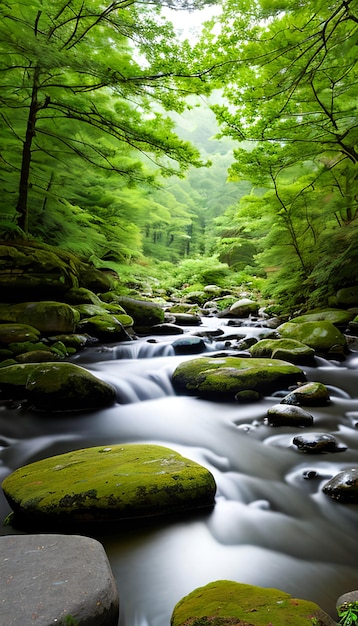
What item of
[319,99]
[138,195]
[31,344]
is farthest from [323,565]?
[138,195]

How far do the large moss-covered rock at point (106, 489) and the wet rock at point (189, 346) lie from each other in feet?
14.5

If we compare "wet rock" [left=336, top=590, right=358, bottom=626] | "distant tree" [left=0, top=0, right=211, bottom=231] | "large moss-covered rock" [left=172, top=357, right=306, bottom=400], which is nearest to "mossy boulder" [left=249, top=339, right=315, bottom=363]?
"large moss-covered rock" [left=172, top=357, right=306, bottom=400]

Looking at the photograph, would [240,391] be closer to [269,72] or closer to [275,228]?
[269,72]

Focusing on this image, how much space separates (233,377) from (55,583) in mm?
3654

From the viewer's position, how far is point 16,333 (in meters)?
5.64

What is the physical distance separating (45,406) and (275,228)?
25.3 feet

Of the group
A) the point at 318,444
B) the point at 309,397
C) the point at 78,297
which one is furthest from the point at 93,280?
the point at 318,444

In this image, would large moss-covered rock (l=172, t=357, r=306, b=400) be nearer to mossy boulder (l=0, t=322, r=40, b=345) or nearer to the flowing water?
the flowing water

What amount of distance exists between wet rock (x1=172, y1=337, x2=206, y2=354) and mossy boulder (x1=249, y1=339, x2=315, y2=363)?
4.53 ft

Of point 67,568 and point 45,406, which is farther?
point 45,406

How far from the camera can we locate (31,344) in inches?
218

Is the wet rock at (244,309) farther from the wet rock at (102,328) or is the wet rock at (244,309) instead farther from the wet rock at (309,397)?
the wet rock at (309,397)

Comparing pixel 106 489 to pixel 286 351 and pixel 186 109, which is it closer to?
pixel 286 351

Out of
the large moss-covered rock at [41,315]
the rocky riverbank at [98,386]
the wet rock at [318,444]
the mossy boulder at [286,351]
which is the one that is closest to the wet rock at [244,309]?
the rocky riverbank at [98,386]
